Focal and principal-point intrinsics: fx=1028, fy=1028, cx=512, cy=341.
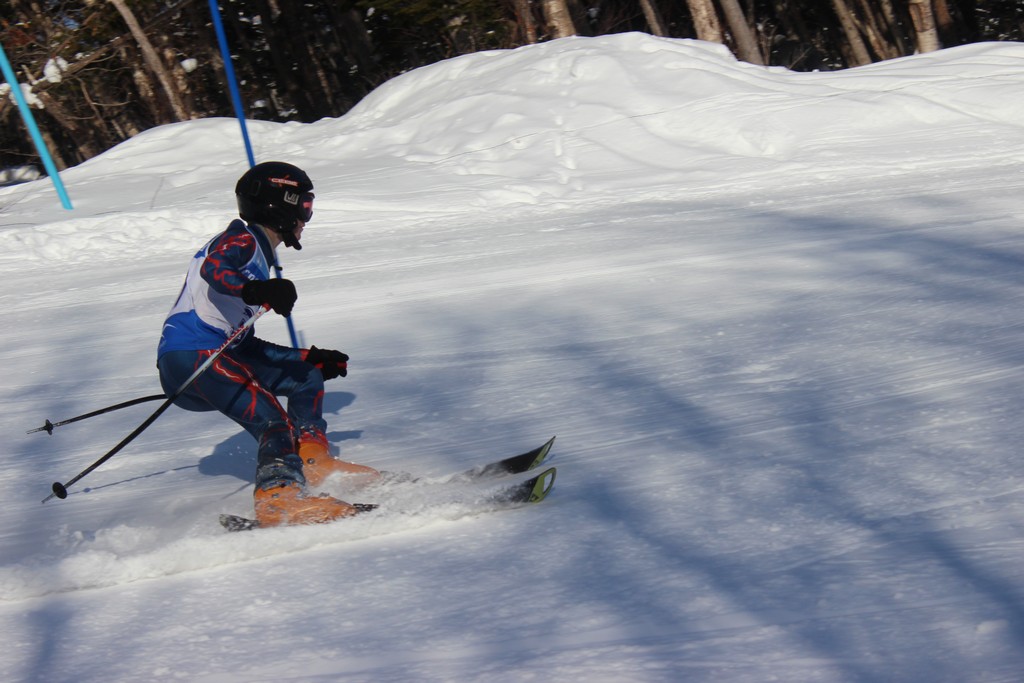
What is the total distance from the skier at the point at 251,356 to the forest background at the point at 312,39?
11.1m

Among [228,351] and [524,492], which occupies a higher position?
[228,351]

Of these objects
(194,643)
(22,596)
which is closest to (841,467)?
(194,643)

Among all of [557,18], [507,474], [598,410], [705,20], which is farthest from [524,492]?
[705,20]

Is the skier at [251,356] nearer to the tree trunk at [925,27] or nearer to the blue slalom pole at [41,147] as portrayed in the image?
the blue slalom pole at [41,147]

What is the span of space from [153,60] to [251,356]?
1401cm

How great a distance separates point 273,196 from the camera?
3.85 metres

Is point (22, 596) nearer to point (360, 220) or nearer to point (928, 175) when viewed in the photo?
point (360, 220)

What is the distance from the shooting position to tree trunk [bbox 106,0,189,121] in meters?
16.2

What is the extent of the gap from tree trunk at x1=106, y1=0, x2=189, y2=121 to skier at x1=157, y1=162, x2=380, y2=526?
13860mm

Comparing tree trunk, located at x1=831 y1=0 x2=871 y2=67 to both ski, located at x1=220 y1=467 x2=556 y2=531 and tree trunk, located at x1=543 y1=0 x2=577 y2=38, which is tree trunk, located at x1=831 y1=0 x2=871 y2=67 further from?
ski, located at x1=220 y1=467 x2=556 y2=531

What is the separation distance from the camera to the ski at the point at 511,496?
358 cm

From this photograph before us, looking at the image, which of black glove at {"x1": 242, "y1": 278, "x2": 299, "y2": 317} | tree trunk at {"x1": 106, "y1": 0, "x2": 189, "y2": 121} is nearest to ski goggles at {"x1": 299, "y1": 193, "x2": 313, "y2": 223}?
black glove at {"x1": 242, "y1": 278, "x2": 299, "y2": 317}

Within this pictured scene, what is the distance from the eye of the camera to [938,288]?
18.3 feet

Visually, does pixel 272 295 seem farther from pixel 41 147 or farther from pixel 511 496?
pixel 41 147
